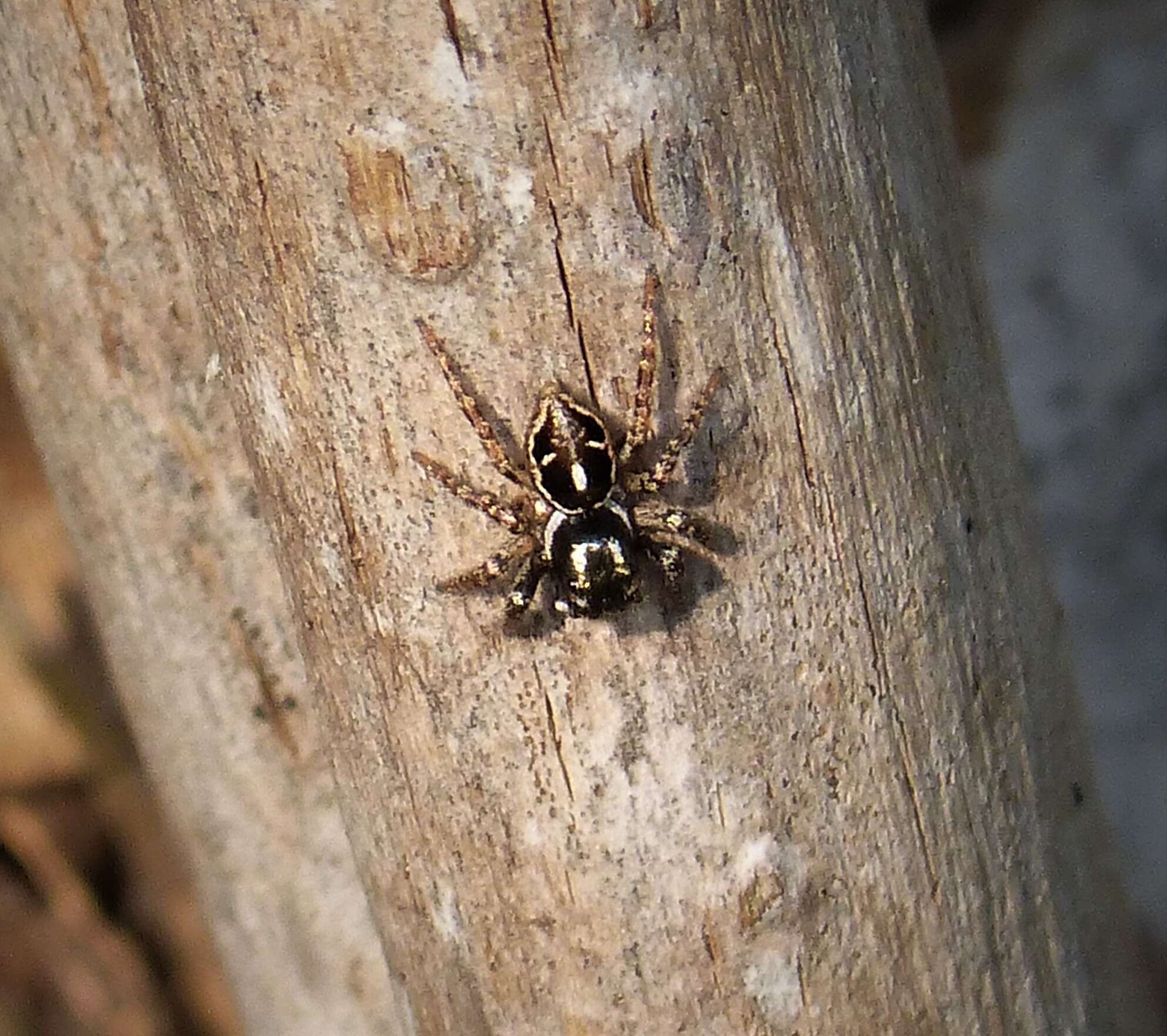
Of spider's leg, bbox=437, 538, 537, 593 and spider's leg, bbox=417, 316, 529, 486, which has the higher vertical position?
spider's leg, bbox=417, 316, 529, 486

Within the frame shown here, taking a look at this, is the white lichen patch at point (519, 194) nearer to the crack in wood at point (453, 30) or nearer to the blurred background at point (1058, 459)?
the crack in wood at point (453, 30)

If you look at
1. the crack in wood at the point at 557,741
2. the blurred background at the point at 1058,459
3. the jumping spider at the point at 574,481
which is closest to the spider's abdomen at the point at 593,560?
the jumping spider at the point at 574,481

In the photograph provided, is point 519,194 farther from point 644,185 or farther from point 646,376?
point 646,376

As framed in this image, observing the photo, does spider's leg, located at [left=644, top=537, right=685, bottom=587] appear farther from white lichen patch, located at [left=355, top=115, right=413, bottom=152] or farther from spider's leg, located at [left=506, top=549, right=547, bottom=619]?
white lichen patch, located at [left=355, top=115, right=413, bottom=152]

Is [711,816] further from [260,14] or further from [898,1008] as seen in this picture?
[260,14]

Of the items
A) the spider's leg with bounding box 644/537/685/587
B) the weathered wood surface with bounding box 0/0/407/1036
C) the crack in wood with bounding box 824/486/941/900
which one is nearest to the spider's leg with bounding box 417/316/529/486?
the spider's leg with bounding box 644/537/685/587

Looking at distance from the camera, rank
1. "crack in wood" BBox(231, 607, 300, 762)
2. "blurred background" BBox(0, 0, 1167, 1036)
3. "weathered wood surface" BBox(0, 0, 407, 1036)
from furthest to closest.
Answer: "blurred background" BBox(0, 0, 1167, 1036) < "crack in wood" BBox(231, 607, 300, 762) < "weathered wood surface" BBox(0, 0, 407, 1036)

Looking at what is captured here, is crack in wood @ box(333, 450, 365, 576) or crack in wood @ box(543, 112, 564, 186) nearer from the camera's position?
crack in wood @ box(543, 112, 564, 186)
